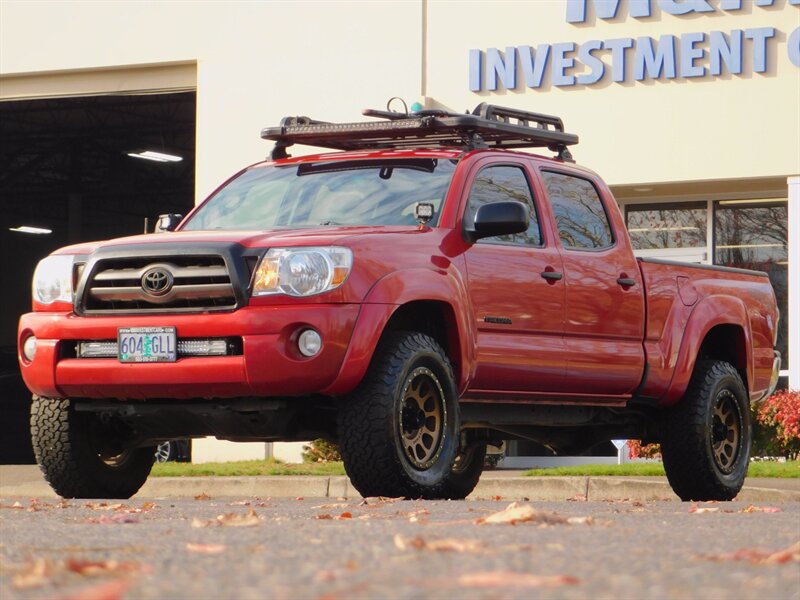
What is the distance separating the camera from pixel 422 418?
8.02 m

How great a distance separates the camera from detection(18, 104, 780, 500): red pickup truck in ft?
25.2

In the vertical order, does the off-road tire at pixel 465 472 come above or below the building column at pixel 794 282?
below

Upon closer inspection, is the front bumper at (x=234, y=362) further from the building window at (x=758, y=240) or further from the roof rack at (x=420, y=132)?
the building window at (x=758, y=240)

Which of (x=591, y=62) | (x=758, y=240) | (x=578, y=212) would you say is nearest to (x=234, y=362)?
(x=578, y=212)

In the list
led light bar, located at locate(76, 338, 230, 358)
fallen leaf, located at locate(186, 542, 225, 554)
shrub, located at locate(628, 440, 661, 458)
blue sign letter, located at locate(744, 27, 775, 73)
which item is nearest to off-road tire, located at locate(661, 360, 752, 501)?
led light bar, located at locate(76, 338, 230, 358)

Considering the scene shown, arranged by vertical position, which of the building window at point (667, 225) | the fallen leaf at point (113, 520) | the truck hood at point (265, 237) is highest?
the building window at point (667, 225)

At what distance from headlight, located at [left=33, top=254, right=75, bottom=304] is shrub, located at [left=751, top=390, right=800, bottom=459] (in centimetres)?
960

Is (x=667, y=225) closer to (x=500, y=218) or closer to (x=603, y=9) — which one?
(x=603, y=9)

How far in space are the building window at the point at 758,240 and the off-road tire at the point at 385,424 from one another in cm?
1119

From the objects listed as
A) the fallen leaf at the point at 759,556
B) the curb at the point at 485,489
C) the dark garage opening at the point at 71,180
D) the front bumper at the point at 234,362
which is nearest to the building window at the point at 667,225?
the curb at the point at 485,489

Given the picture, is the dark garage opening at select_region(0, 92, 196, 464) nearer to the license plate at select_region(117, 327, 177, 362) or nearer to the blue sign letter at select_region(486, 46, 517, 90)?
the blue sign letter at select_region(486, 46, 517, 90)

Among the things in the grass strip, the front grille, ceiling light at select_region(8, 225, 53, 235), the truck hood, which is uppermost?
ceiling light at select_region(8, 225, 53, 235)

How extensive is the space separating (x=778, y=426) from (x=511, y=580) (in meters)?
13.3

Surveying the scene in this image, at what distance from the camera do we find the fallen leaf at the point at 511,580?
3.57 metres
